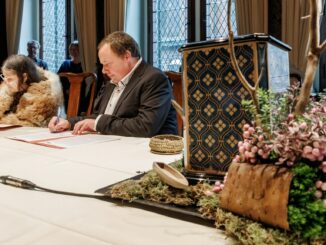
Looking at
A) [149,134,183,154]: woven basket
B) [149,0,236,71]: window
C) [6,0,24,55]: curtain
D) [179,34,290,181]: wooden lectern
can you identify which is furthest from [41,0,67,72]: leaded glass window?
[179,34,290,181]: wooden lectern

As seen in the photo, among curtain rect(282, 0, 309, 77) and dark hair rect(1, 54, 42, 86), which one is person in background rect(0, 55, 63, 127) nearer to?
dark hair rect(1, 54, 42, 86)

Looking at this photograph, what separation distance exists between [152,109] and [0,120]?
1.09 meters

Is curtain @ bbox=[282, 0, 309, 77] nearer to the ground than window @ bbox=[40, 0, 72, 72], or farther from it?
nearer to the ground

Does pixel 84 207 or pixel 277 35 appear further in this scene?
pixel 277 35

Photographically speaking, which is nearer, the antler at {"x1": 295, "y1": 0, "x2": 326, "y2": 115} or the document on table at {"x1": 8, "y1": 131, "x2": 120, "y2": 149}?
the antler at {"x1": 295, "y1": 0, "x2": 326, "y2": 115}

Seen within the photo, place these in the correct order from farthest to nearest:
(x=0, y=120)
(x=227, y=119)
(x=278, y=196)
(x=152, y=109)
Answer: (x=0, y=120) < (x=152, y=109) < (x=227, y=119) < (x=278, y=196)

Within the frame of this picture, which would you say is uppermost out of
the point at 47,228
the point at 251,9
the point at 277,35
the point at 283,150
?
the point at 251,9

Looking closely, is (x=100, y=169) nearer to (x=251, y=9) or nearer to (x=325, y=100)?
(x=325, y=100)

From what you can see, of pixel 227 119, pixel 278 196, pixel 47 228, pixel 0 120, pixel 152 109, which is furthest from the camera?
pixel 0 120

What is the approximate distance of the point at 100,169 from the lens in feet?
3.31

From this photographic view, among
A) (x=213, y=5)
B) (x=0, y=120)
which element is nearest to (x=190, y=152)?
(x=0, y=120)

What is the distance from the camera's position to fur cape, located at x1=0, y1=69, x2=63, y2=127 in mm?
2297

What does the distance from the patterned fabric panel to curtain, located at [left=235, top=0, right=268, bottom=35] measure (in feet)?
9.85

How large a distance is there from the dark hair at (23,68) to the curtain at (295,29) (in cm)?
210
